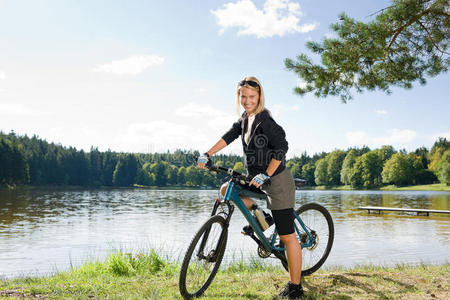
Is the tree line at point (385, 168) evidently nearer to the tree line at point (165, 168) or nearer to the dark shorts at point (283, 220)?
the tree line at point (165, 168)

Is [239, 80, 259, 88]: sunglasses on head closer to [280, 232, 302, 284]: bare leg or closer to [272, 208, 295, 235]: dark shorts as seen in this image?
[272, 208, 295, 235]: dark shorts

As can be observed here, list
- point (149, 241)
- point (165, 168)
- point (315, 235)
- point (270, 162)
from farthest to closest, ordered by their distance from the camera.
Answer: point (165, 168), point (149, 241), point (315, 235), point (270, 162)

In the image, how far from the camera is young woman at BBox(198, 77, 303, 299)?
372cm

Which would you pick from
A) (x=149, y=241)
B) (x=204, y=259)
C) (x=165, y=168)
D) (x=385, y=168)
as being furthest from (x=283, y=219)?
(x=165, y=168)

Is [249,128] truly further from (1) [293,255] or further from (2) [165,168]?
(2) [165,168]

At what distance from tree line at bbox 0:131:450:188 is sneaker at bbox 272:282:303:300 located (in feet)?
200

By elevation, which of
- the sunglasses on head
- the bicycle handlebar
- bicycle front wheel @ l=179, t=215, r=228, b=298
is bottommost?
bicycle front wheel @ l=179, t=215, r=228, b=298

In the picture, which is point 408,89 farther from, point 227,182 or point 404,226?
point 404,226

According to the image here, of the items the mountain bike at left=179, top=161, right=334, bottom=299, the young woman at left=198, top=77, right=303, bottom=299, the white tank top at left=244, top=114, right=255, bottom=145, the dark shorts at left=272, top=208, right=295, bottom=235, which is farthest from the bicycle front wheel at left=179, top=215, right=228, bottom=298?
the white tank top at left=244, top=114, right=255, bottom=145

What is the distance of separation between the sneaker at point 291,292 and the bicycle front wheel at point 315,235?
0.86 m

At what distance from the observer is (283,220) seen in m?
3.88

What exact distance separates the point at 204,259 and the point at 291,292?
95 centimetres

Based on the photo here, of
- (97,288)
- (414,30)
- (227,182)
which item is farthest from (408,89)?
(97,288)

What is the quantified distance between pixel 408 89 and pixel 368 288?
498cm
